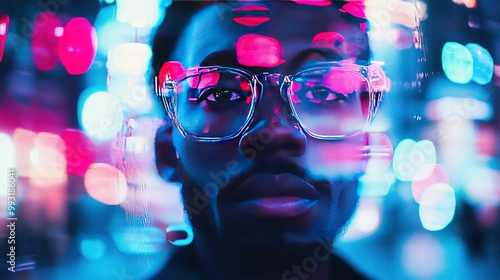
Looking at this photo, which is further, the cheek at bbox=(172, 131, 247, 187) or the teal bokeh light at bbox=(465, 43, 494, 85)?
the teal bokeh light at bbox=(465, 43, 494, 85)

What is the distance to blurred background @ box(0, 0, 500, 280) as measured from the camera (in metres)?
1.05

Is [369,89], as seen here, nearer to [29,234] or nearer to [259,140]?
[259,140]

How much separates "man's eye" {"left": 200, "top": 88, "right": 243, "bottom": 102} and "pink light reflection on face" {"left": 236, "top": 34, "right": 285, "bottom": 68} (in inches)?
3.1

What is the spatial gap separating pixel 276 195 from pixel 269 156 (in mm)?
97

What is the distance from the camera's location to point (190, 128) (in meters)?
1.03

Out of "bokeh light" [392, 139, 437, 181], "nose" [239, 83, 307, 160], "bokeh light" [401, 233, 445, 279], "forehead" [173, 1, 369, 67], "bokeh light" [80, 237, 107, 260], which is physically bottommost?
"bokeh light" [401, 233, 445, 279]

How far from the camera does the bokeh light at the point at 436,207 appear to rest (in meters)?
1.09

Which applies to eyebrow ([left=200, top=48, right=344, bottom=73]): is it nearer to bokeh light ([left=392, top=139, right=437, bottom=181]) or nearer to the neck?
bokeh light ([left=392, top=139, right=437, bottom=181])

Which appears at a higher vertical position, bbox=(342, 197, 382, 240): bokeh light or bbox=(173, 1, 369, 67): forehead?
bbox=(173, 1, 369, 67): forehead

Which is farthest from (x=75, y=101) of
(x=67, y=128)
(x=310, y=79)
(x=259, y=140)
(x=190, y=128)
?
(x=310, y=79)

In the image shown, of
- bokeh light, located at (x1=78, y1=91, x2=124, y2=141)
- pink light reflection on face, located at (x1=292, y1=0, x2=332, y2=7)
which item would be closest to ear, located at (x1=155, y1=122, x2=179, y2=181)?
bokeh light, located at (x1=78, y1=91, x2=124, y2=141)

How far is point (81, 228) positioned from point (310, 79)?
26.9 inches

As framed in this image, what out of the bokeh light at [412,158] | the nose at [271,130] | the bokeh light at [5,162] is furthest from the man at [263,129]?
the bokeh light at [5,162]

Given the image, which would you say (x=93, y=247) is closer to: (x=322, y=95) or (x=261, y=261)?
(x=261, y=261)
